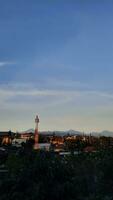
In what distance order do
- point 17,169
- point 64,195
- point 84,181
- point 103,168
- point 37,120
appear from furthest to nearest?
point 37,120, point 103,168, point 84,181, point 17,169, point 64,195

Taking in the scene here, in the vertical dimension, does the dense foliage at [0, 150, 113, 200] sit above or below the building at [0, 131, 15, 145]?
below

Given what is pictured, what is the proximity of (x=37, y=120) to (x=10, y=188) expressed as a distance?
49.9 meters

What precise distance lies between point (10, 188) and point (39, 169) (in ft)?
2.62

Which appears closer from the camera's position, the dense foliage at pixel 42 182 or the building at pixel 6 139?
the dense foliage at pixel 42 182

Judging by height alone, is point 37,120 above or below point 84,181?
above

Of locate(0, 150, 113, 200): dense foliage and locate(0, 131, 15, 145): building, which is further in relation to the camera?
locate(0, 131, 15, 145): building

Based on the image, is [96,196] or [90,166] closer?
[96,196]

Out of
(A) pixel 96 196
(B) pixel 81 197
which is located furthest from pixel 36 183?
(A) pixel 96 196

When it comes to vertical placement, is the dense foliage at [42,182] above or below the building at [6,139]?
below

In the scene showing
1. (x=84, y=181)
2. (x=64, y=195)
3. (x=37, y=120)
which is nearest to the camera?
(x=64, y=195)

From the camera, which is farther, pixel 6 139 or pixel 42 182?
pixel 6 139

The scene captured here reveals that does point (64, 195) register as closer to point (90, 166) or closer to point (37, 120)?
point (90, 166)

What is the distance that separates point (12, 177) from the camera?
12.2 meters

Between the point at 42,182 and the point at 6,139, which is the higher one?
the point at 6,139
